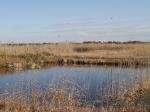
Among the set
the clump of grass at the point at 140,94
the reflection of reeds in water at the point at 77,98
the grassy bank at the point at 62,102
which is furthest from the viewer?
the clump of grass at the point at 140,94

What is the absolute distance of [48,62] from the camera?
95.9 feet

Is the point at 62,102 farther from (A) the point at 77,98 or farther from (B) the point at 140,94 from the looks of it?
(B) the point at 140,94

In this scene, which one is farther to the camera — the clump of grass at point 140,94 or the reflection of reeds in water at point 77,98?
the clump of grass at point 140,94

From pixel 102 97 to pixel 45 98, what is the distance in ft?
6.21

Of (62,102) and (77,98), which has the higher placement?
(62,102)

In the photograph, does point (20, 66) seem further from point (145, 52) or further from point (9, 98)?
point (9, 98)

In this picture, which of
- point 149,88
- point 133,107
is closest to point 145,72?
point 149,88

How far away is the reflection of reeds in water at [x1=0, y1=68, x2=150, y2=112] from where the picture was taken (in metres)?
8.97

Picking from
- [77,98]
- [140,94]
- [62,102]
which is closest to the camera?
[62,102]

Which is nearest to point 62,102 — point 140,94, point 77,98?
point 77,98

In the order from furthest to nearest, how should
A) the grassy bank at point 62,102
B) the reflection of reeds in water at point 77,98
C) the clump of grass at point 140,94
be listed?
the clump of grass at point 140,94 → the reflection of reeds in water at point 77,98 → the grassy bank at point 62,102

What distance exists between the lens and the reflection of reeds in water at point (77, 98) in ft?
29.4

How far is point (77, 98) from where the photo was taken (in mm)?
10633

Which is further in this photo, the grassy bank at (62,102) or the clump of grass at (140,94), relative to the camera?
the clump of grass at (140,94)
